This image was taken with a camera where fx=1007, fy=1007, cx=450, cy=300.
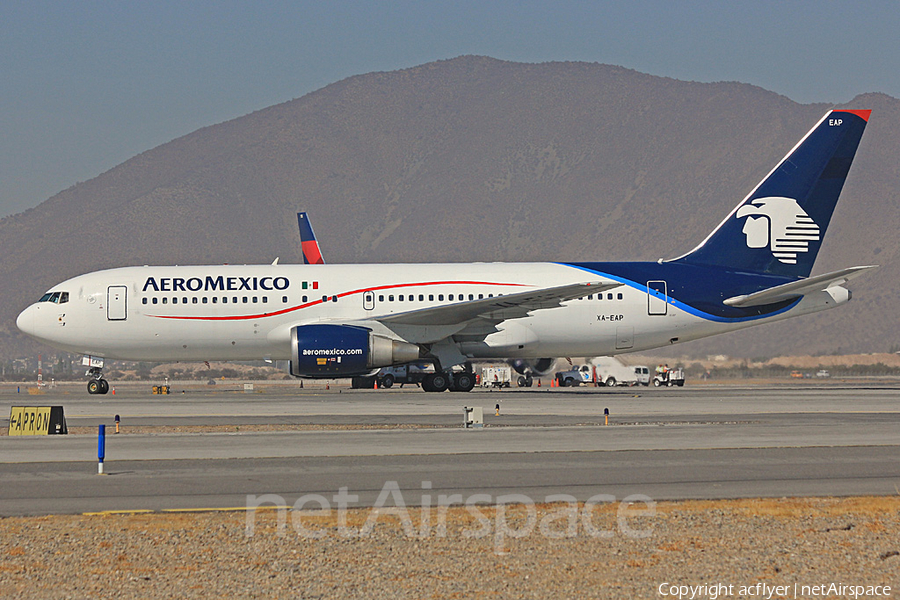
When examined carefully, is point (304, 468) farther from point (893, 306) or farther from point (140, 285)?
point (893, 306)

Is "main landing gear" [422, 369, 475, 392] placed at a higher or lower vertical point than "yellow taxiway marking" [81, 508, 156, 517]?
higher

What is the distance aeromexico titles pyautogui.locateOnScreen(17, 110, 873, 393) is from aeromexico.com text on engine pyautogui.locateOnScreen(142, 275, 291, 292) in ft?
0.16

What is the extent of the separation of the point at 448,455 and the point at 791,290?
75.9 feet

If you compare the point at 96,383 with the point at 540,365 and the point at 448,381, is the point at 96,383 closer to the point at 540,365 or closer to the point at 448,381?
the point at 448,381

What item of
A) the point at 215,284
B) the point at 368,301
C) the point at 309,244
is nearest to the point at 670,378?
the point at 309,244

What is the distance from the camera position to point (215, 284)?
36.2 m

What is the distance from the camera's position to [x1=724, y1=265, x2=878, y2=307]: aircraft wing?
3509 centimetres

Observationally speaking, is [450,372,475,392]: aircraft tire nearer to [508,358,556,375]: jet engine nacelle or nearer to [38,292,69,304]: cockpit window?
[508,358,556,375]: jet engine nacelle

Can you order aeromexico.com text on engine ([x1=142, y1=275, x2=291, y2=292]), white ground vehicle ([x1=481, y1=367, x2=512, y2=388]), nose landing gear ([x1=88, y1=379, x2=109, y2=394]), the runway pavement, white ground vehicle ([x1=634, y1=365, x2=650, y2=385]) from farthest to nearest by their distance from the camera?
1. white ground vehicle ([x1=634, y1=365, x2=650, y2=385])
2. white ground vehicle ([x1=481, y1=367, x2=512, y2=388])
3. nose landing gear ([x1=88, y1=379, x2=109, y2=394])
4. aeromexico.com text on engine ([x1=142, y1=275, x2=291, y2=292])
5. the runway pavement

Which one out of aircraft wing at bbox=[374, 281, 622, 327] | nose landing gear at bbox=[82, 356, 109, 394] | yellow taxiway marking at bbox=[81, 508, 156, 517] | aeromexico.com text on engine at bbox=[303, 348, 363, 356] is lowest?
yellow taxiway marking at bbox=[81, 508, 156, 517]

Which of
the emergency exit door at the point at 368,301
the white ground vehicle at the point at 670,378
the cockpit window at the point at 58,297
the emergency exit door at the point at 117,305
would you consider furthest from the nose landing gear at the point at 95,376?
the white ground vehicle at the point at 670,378

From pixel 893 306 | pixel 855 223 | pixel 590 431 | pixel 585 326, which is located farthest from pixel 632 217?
pixel 590 431

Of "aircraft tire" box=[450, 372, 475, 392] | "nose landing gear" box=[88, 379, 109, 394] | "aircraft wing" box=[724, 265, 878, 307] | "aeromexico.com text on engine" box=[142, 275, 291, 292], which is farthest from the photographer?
"nose landing gear" box=[88, 379, 109, 394]

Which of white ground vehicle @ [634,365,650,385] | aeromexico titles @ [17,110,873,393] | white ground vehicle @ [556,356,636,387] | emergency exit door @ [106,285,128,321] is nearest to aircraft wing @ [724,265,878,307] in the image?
aeromexico titles @ [17,110,873,393]
